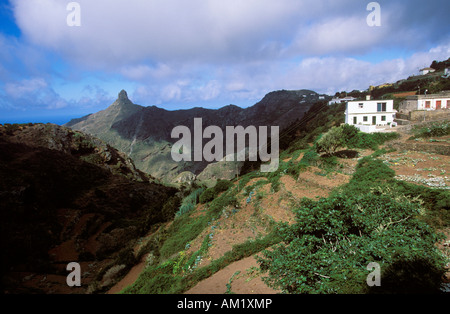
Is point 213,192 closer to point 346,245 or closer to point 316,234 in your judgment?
point 316,234

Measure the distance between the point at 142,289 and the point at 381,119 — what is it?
29.9 metres

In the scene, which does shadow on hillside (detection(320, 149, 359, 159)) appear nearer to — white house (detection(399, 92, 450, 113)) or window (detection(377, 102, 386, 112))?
window (detection(377, 102, 386, 112))

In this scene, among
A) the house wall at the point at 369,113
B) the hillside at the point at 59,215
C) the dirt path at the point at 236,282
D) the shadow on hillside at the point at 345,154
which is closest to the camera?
the dirt path at the point at 236,282

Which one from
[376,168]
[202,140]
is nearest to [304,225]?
[376,168]

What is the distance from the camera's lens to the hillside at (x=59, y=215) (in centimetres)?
1034

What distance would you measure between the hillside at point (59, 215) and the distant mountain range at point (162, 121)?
43.8 metres

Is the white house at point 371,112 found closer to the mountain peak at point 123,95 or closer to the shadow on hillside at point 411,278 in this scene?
the shadow on hillside at point 411,278

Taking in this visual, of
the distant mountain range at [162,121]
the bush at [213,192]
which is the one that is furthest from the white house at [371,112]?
the distant mountain range at [162,121]

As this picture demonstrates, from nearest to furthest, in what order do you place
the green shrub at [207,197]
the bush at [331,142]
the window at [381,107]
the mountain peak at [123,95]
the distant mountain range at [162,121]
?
the green shrub at [207,197]
the bush at [331,142]
the window at [381,107]
the distant mountain range at [162,121]
the mountain peak at [123,95]

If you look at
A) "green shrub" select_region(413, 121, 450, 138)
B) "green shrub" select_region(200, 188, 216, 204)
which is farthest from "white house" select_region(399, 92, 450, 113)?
"green shrub" select_region(200, 188, 216, 204)

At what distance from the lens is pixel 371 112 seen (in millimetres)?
26703

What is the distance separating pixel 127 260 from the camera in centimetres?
1083

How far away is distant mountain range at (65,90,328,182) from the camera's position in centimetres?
7634

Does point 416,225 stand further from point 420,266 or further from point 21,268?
point 21,268
